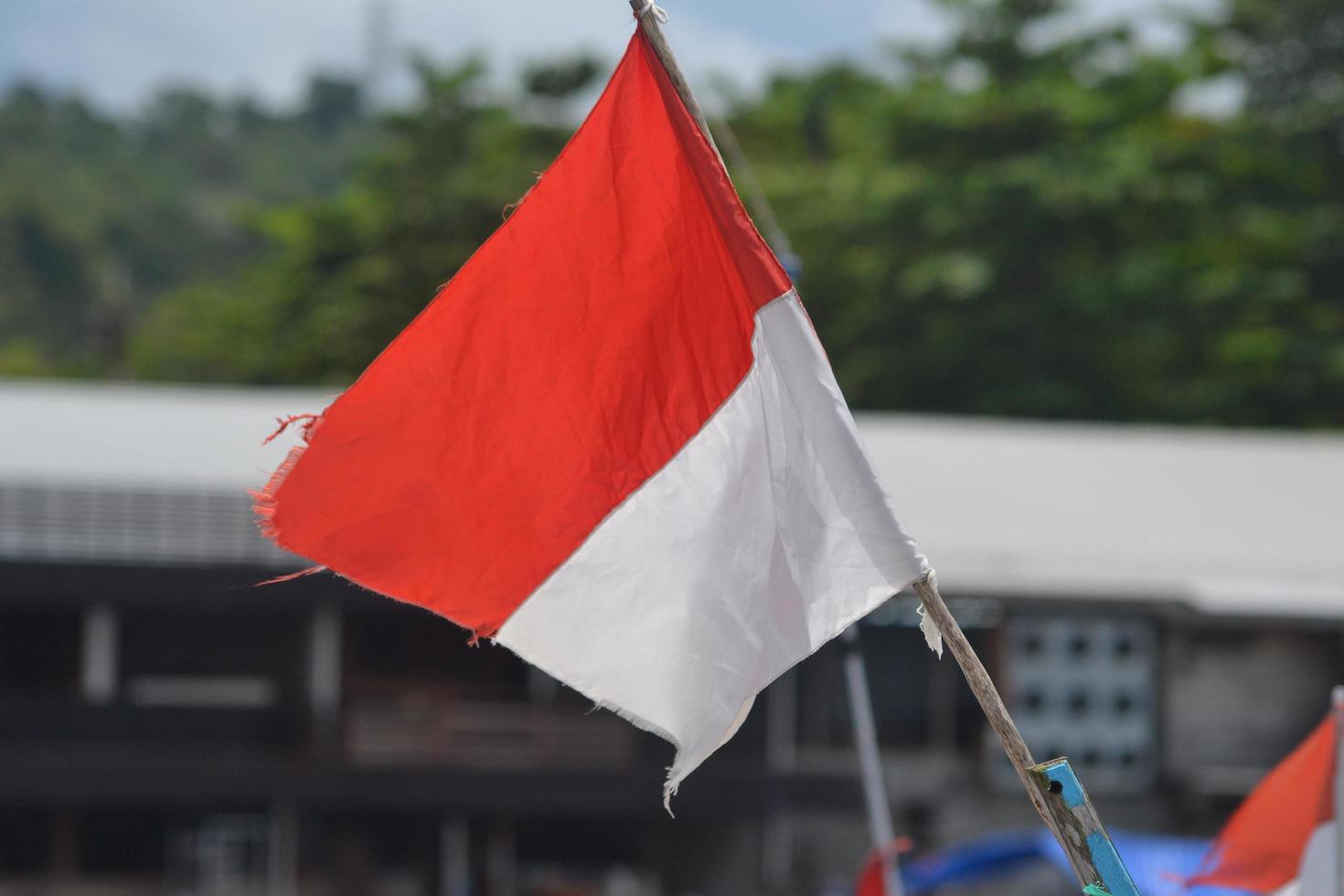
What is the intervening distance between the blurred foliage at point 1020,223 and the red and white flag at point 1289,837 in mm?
29152

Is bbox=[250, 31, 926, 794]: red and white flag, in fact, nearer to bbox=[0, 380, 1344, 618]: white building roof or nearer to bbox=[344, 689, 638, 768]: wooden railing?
bbox=[0, 380, 1344, 618]: white building roof

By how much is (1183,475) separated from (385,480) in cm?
2114

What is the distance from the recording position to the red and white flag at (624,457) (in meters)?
4.42

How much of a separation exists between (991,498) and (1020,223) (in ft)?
49.0

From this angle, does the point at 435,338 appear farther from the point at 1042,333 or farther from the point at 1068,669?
the point at 1042,333

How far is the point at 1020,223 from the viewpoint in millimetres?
36344

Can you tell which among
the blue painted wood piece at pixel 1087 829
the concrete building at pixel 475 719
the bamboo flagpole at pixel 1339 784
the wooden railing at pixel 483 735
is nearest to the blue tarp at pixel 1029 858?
the concrete building at pixel 475 719

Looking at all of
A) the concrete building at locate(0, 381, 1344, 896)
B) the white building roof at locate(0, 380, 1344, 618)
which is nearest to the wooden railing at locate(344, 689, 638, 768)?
the concrete building at locate(0, 381, 1344, 896)

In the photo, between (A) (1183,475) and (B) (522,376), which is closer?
(B) (522,376)

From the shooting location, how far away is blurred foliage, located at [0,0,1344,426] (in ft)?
118

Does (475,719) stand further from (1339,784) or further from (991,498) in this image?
(1339,784)

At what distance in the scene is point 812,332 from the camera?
4.48m

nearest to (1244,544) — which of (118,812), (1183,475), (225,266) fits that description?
(1183,475)

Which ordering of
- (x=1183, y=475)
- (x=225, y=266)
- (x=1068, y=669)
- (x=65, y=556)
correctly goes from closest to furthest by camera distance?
(x=65, y=556)
(x=1068, y=669)
(x=1183, y=475)
(x=225, y=266)
